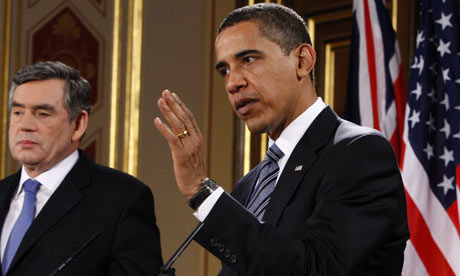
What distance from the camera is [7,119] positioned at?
11.1 ft

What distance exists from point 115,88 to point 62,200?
1784mm

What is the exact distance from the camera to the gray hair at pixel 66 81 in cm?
201

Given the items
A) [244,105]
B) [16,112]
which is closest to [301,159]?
[244,105]

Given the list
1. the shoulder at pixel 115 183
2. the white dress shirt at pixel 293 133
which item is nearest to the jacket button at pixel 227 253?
the white dress shirt at pixel 293 133

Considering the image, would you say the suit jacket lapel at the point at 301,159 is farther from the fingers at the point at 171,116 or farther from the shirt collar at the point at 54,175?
the shirt collar at the point at 54,175

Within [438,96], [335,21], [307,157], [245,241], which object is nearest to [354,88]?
[438,96]

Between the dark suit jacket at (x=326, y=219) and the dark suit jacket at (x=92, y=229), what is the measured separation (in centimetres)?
65

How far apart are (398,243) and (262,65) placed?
414 millimetres

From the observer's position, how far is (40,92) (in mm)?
1973

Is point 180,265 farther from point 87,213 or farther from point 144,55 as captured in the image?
point 87,213

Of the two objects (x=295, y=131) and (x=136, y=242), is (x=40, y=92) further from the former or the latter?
(x=295, y=131)

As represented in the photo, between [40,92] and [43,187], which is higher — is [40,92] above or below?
above

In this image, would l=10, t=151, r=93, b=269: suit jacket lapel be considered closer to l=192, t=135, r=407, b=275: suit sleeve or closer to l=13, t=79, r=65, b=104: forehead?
l=13, t=79, r=65, b=104: forehead

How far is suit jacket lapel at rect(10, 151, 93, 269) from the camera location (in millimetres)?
1771
